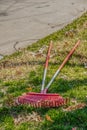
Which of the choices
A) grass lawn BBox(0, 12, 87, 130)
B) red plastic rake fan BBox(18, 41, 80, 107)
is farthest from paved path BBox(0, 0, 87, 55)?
red plastic rake fan BBox(18, 41, 80, 107)

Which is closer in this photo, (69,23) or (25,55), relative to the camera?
(25,55)

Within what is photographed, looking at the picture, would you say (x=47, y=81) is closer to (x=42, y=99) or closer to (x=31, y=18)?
(x=42, y=99)

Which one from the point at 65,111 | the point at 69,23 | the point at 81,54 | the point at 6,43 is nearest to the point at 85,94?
the point at 65,111

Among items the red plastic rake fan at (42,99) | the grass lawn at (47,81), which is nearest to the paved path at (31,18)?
the grass lawn at (47,81)

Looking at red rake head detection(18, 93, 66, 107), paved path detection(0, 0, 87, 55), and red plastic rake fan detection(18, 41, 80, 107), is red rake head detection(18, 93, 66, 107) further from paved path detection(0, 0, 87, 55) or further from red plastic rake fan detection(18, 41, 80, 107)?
paved path detection(0, 0, 87, 55)

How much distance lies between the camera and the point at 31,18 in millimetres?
8656

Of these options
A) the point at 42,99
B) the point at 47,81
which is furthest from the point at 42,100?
the point at 47,81

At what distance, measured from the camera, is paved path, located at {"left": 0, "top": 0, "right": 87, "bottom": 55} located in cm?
733

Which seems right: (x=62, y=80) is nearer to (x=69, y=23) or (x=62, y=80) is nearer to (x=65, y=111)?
(x=65, y=111)

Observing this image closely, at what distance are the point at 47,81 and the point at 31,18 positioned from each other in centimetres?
367

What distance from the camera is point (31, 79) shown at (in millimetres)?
5301

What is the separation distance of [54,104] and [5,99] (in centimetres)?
65

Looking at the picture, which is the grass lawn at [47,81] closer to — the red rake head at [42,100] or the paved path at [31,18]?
the red rake head at [42,100]

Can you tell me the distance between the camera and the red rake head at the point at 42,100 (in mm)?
4430
